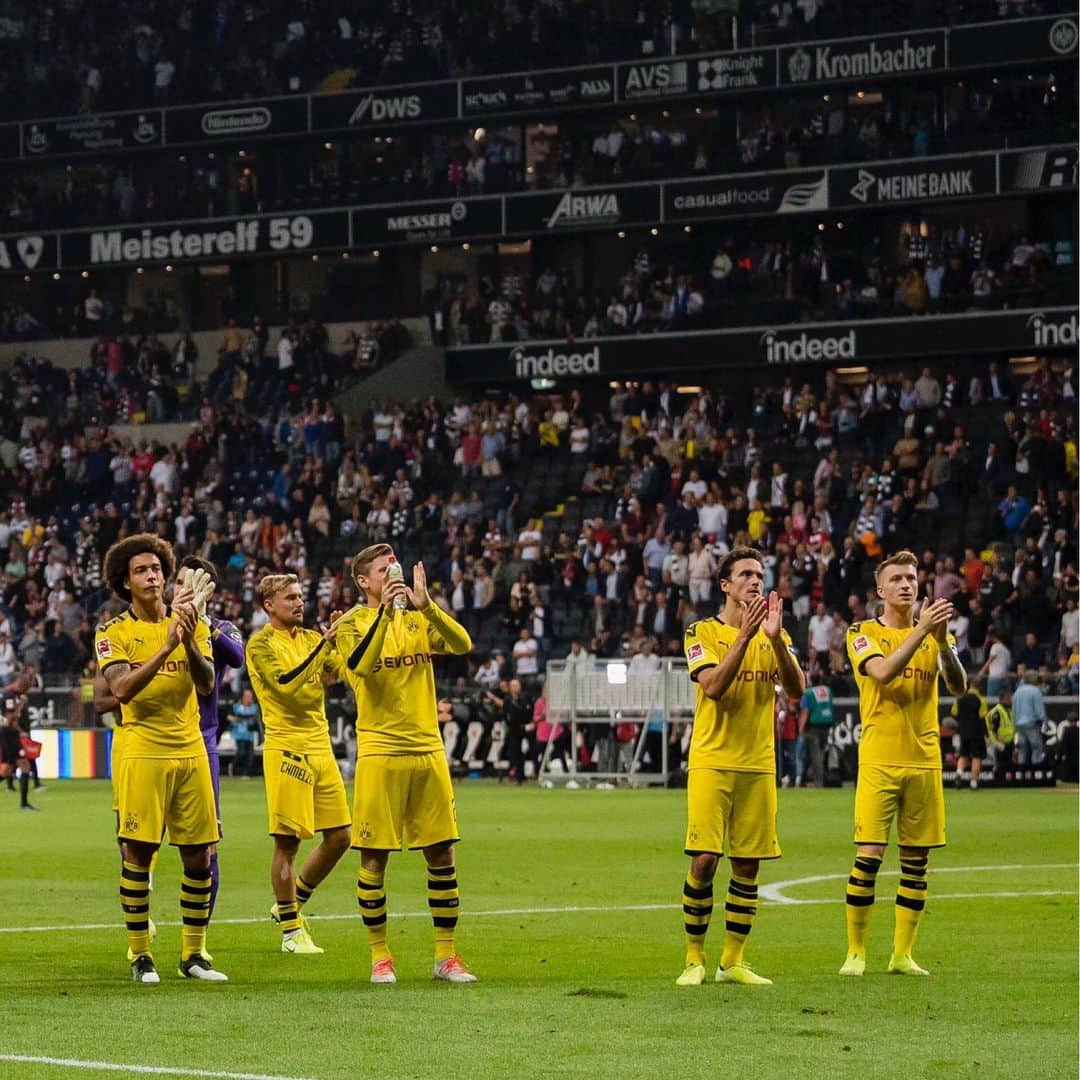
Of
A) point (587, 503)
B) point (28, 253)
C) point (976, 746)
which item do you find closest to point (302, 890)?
point (976, 746)

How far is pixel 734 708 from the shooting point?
12539mm

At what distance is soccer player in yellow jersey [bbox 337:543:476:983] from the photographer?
12.5 meters

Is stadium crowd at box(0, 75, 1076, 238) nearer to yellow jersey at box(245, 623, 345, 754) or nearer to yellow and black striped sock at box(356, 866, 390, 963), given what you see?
yellow jersey at box(245, 623, 345, 754)

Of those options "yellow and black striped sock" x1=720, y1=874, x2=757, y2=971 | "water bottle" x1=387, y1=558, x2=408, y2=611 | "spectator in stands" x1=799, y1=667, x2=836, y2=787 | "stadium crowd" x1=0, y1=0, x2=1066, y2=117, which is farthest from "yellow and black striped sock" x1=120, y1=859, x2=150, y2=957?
"stadium crowd" x1=0, y1=0, x2=1066, y2=117

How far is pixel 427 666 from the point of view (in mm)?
12797

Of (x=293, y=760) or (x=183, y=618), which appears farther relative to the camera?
(x=293, y=760)

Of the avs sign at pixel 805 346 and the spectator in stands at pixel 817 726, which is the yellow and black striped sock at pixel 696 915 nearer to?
the spectator in stands at pixel 817 726

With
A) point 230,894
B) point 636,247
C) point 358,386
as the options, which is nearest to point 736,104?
point 636,247

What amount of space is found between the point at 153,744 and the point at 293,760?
80.0 inches

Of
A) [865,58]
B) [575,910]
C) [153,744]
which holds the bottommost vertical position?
[575,910]

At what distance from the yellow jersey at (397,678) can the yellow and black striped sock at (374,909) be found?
69 cm

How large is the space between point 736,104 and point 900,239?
5388 millimetres

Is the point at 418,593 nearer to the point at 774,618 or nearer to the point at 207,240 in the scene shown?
the point at 774,618

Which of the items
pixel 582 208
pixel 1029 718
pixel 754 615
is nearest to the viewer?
pixel 754 615
